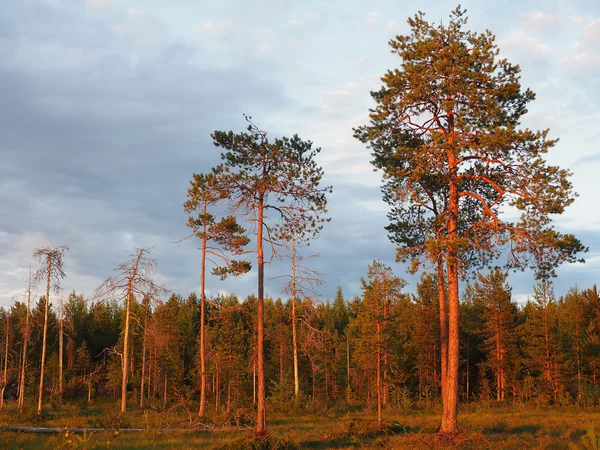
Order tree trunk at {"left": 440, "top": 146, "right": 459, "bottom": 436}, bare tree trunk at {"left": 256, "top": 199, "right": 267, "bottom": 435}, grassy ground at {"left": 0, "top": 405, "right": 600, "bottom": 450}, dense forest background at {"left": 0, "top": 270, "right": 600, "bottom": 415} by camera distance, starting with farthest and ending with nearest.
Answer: dense forest background at {"left": 0, "top": 270, "right": 600, "bottom": 415}, bare tree trunk at {"left": 256, "top": 199, "right": 267, "bottom": 435}, tree trunk at {"left": 440, "top": 146, "right": 459, "bottom": 436}, grassy ground at {"left": 0, "top": 405, "right": 600, "bottom": 450}

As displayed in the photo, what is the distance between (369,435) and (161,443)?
8386 mm

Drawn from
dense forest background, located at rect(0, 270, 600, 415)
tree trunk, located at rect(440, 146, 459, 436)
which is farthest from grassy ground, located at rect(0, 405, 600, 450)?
dense forest background, located at rect(0, 270, 600, 415)

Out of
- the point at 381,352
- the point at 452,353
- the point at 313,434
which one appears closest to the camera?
the point at 452,353

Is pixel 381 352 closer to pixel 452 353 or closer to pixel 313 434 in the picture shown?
pixel 313 434

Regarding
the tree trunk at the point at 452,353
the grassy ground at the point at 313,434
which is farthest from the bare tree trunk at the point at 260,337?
the tree trunk at the point at 452,353

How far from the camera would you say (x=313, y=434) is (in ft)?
72.4

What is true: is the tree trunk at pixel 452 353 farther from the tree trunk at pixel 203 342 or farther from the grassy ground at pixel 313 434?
the tree trunk at pixel 203 342

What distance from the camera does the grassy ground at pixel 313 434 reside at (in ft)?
56.4

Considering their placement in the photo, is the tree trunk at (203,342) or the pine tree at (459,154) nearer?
the pine tree at (459,154)

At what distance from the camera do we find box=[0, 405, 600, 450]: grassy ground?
17.2 m

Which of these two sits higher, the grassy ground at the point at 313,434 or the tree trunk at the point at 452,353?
the tree trunk at the point at 452,353

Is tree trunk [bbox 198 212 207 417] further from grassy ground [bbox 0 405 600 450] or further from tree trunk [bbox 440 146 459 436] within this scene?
tree trunk [bbox 440 146 459 436]

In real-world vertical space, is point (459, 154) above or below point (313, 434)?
above

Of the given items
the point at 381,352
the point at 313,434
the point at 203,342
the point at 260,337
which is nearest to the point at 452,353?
the point at 260,337
